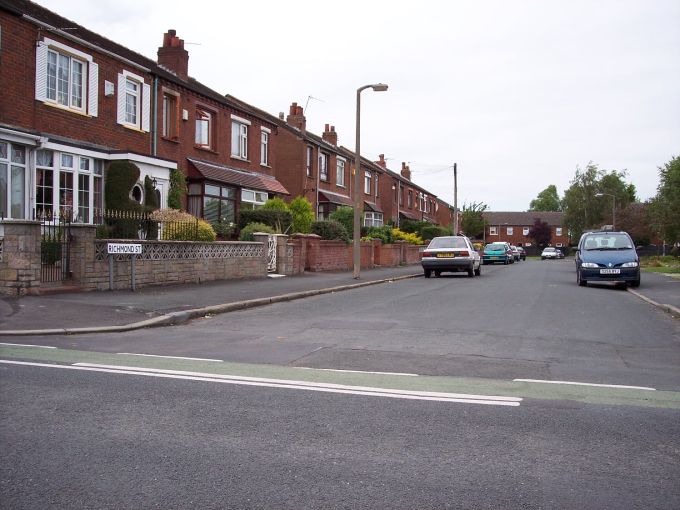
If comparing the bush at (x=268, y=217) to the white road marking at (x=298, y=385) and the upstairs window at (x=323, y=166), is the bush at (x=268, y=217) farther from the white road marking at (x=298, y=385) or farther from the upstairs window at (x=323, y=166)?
the white road marking at (x=298, y=385)

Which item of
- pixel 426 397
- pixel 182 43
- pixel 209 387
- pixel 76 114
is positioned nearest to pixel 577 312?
pixel 426 397

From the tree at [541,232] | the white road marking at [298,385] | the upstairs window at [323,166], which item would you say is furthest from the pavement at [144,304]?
the tree at [541,232]

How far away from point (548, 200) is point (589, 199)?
6747cm

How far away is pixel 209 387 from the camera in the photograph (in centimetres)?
617

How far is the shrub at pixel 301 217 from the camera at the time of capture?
28500 mm

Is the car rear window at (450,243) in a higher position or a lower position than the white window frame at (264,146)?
lower

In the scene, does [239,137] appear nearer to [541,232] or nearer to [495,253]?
[495,253]

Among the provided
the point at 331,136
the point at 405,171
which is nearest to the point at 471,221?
the point at 405,171

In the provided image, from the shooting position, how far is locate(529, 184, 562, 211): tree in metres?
142

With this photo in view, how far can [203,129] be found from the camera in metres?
26.6

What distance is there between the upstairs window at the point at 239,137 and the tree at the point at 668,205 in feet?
70.3

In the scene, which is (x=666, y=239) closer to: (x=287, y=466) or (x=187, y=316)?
(x=187, y=316)

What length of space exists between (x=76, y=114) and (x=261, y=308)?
9.98 m

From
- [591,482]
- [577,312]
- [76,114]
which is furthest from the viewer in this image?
[76,114]
